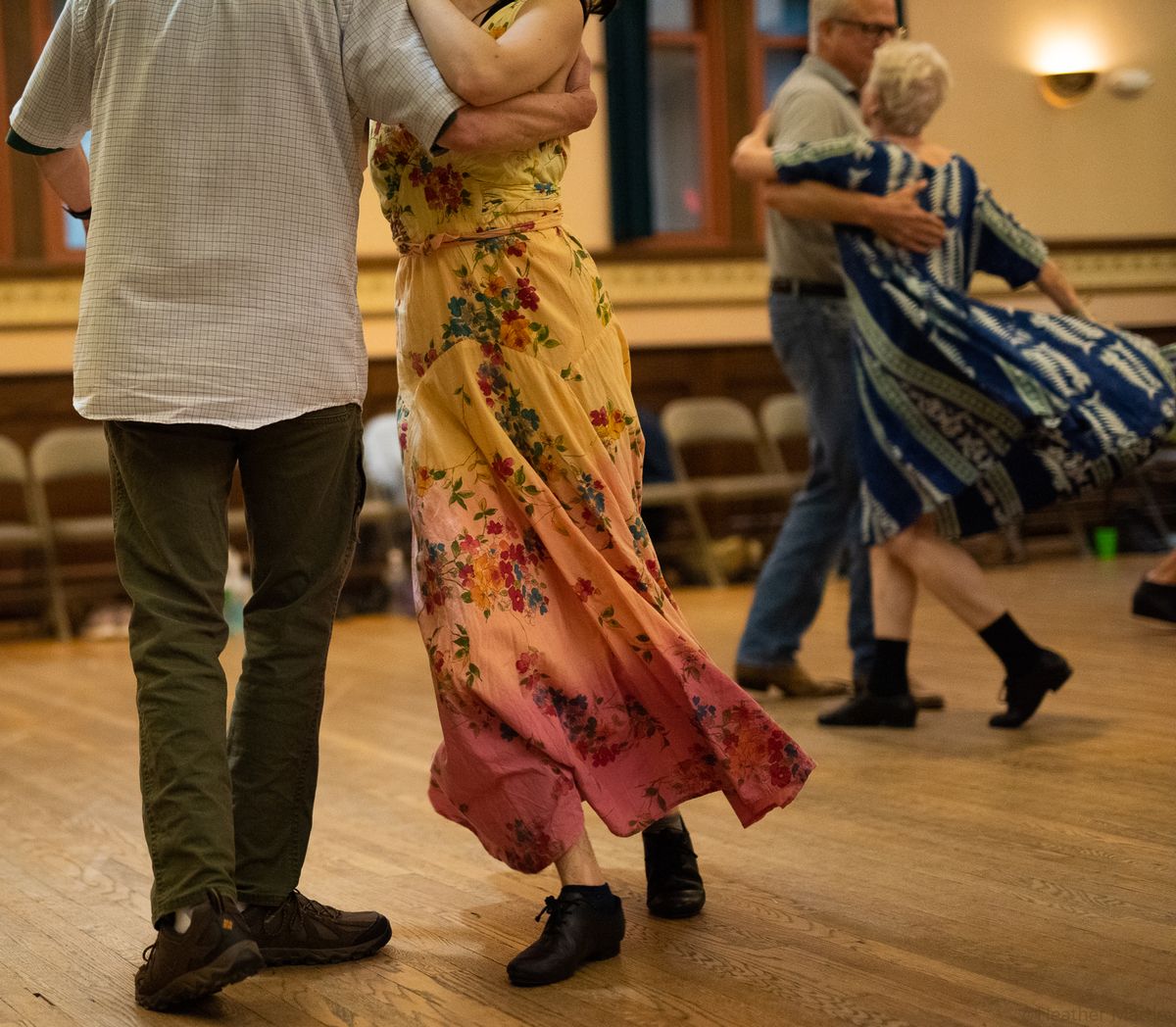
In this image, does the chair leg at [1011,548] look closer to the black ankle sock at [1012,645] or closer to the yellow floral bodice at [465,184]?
the black ankle sock at [1012,645]

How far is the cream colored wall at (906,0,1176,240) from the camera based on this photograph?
8.38 metres

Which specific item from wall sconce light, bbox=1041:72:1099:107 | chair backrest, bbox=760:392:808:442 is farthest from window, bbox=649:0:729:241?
wall sconce light, bbox=1041:72:1099:107

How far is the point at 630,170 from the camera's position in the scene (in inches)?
289

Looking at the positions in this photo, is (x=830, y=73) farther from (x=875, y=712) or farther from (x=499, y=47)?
(x=499, y=47)

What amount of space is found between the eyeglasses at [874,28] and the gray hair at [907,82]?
1.01 feet

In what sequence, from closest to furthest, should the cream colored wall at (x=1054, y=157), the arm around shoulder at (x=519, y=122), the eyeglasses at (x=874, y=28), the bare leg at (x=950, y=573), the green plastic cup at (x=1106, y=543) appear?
1. the arm around shoulder at (x=519, y=122)
2. the bare leg at (x=950, y=573)
3. the eyeglasses at (x=874, y=28)
4. the green plastic cup at (x=1106, y=543)
5. the cream colored wall at (x=1054, y=157)

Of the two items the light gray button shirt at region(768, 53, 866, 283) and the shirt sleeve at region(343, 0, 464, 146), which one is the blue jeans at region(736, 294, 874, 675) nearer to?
the light gray button shirt at region(768, 53, 866, 283)

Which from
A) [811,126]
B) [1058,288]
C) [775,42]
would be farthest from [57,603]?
[775,42]

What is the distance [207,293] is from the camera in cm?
177

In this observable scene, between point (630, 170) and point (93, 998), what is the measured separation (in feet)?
19.6

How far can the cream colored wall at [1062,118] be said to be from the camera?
838cm

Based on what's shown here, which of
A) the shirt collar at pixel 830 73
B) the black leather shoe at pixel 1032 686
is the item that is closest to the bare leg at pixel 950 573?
the black leather shoe at pixel 1032 686

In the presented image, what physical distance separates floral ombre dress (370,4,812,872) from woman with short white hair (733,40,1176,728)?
4.36 ft

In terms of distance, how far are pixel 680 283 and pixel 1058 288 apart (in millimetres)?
4550
